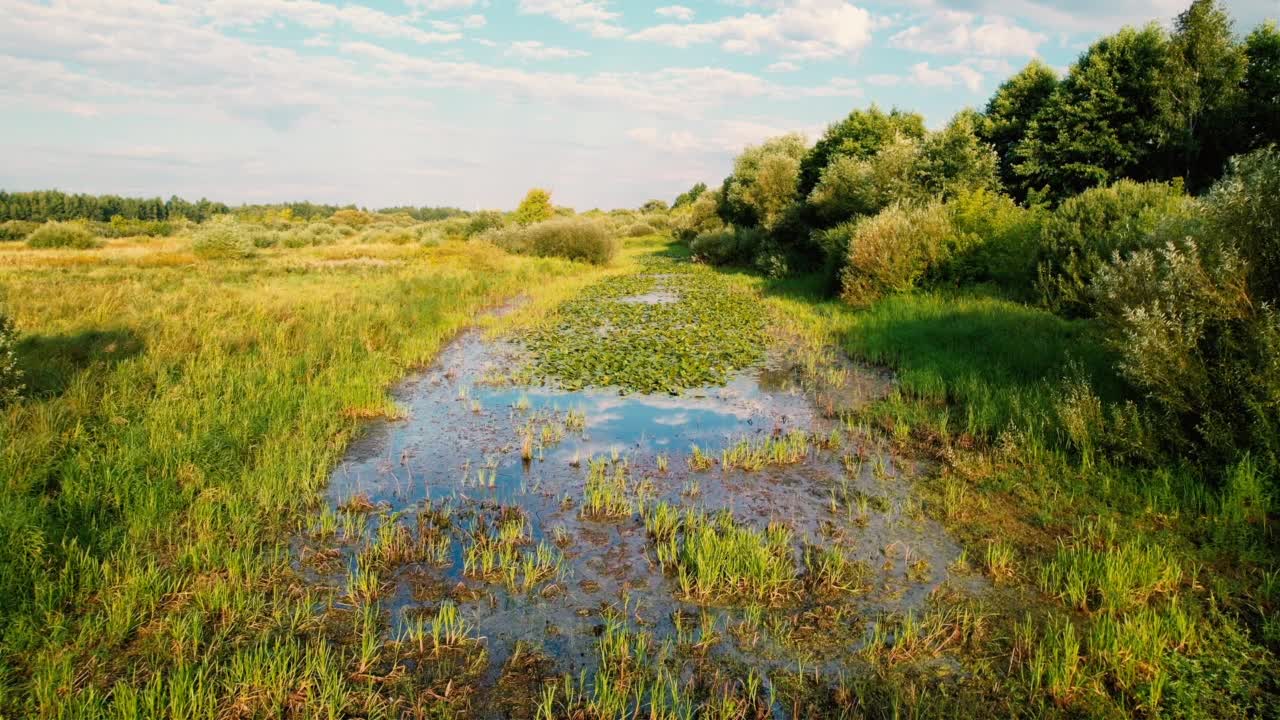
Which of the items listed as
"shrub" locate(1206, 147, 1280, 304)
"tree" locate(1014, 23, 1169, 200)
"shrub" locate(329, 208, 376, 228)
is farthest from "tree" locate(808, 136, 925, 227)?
"shrub" locate(329, 208, 376, 228)

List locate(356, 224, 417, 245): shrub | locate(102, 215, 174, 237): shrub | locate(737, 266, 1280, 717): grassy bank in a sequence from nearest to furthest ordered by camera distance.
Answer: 1. locate(737, 266, 1280, 717): grassy bank
2. locate(356, 224, 417, 245): shrub
3. locate(102, 215, 174, 237): shrub

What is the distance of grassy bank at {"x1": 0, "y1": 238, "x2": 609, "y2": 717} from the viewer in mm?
3705

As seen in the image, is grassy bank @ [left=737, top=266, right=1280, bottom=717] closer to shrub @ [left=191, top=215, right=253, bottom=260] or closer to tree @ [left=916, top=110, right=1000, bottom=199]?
tree @ [left=916, top=110, right=1000, bottom=199]

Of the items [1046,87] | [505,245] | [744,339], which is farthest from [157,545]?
[505,245]

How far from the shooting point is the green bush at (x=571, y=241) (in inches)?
1462

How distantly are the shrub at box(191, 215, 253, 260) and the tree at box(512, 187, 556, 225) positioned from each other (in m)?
30.8

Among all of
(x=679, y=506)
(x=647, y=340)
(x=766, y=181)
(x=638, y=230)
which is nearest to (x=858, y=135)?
(x=766, y=181)

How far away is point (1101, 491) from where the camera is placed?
6020 mm

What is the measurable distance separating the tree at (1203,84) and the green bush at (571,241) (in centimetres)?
2527

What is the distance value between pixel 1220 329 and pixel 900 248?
10871 millimetres

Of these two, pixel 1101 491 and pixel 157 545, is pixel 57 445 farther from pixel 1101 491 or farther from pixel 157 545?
pixel 1101 491

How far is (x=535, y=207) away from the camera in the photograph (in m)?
66.2

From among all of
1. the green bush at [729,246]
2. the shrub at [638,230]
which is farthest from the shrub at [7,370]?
the shrub at [638,230]

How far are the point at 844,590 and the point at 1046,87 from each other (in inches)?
1131
